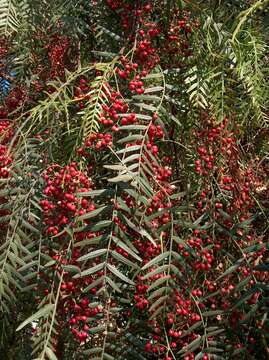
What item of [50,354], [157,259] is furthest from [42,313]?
[157,259]

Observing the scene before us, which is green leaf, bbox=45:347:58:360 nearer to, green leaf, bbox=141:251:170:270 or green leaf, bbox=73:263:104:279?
green leaf, bbox=73:263:104:279

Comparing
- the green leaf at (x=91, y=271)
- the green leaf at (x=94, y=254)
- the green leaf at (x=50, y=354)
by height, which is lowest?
the green leaf at (x=50, y=354)

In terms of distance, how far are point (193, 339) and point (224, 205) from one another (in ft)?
1.44

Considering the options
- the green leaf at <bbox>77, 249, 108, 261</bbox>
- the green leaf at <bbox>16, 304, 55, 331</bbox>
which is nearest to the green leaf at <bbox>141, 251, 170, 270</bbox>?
the green leaf at <bbox>77, 249, 108, 261</bbox>

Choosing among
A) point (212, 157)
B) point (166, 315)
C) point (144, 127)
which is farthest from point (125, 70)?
point (166, 315)

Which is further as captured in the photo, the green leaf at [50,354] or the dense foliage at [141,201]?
the dense foliage at [141,201]

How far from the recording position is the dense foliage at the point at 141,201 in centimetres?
150

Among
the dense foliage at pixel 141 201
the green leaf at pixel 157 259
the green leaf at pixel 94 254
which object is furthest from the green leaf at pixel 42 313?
the green leaf at pixel 157 259

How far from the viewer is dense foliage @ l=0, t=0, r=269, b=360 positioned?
1495mm

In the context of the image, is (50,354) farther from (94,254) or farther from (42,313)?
(94,254)

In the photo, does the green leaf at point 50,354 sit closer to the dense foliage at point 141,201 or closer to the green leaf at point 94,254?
the dense foliage at point 141,201

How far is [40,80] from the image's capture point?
238cm

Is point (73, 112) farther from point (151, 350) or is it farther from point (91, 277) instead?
point (151, 350)

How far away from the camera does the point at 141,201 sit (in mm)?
1434
